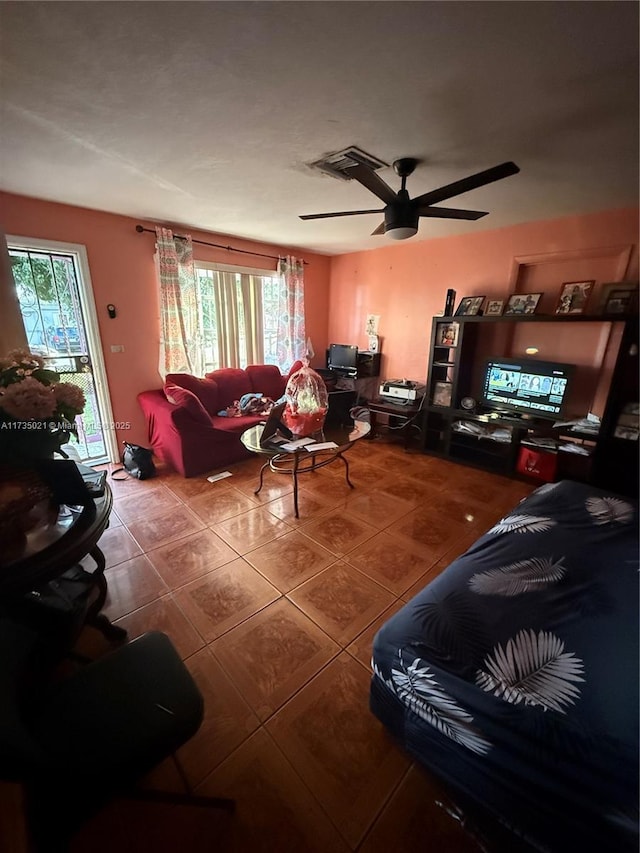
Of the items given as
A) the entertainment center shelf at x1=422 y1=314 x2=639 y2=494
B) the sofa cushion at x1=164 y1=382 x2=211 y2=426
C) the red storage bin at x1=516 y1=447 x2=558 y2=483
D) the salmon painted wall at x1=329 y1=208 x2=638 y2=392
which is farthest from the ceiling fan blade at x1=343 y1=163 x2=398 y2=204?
the red storage bin at x1=516 y1=447 x2=558 y2=483

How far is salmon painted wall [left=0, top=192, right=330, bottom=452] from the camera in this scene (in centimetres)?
275

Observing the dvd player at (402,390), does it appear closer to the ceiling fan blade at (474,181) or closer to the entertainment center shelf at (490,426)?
the entertainment center shelf at (490,426)

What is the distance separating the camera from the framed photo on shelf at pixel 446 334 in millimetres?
3459

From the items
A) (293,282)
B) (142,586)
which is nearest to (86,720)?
(142,586)

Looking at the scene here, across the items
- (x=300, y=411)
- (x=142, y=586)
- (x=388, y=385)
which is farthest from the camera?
(x=388, y=385)

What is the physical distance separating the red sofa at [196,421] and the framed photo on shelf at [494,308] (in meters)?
2.42

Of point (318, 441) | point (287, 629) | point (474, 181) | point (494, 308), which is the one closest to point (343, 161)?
point (474, 181)

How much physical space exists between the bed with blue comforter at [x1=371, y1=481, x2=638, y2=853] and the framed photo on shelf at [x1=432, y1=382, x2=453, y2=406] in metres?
2.28

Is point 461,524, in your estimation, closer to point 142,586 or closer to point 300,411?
→ point 300,411

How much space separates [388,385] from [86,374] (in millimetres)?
3106

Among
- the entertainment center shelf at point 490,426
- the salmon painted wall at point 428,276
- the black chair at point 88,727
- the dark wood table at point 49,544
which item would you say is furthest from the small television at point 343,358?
the black chair at point 88,727

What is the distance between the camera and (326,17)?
42.8 inches

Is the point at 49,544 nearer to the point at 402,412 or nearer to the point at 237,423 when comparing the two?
the point at 237,423

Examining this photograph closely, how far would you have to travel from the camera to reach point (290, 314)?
4.44 m
